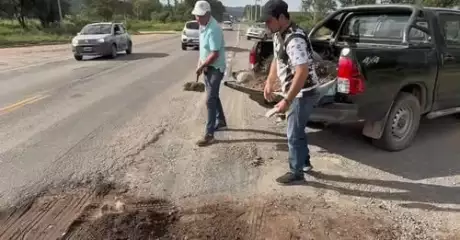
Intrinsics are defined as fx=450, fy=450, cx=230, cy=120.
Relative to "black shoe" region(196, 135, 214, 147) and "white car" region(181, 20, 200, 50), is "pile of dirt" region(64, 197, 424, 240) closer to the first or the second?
"black shoe" region(196, 135, 214, 147)

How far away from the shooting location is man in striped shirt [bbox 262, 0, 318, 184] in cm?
398

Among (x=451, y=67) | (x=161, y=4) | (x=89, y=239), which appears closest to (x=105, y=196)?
(x=89, y=239)

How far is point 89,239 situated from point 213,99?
2935 mm

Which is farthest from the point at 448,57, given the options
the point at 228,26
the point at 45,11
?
the point at 228,26

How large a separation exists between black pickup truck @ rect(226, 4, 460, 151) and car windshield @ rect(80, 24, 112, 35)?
14972 mm

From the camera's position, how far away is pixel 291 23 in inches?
162

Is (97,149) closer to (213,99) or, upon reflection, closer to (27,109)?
(213,99)

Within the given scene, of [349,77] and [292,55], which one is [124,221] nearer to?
[292,55]

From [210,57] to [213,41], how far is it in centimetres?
22

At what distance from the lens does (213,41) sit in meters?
5.76

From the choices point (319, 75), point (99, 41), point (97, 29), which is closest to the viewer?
point (319, 75)

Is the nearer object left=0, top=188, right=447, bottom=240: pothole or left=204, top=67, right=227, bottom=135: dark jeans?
left=0, top=188, right=447, bottom=240: pothole

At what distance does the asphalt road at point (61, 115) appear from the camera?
16.4 ft

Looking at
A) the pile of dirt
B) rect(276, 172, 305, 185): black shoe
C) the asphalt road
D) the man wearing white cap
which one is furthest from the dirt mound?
the man wearing white cap
